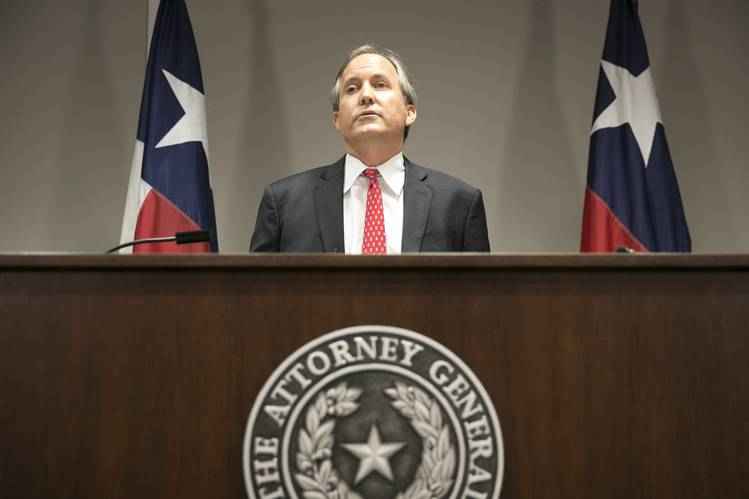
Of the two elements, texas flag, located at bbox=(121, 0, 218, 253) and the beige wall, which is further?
the beige wall

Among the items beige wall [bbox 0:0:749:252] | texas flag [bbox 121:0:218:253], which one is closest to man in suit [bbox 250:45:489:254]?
texas flag [bbox 121:0:218:253]

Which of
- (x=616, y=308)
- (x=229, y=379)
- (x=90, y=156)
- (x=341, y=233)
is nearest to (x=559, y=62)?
(x=341, y=233)

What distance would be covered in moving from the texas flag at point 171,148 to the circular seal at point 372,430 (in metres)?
1.67

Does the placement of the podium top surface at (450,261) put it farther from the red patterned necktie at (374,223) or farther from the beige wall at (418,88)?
the beige wall at (418,88)

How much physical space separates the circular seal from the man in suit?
37.3 inches

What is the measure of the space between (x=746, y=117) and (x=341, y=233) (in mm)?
2184

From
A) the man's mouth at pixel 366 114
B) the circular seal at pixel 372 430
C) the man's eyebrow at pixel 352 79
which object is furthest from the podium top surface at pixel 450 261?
the man's eyebrow at pixel 352 79

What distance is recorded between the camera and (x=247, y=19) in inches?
137

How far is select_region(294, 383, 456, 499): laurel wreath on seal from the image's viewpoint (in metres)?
1.25

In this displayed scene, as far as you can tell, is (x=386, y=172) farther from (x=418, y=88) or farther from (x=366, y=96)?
(x=418, y=88)

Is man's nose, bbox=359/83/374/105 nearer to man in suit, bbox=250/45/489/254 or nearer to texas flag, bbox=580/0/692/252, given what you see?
man in suit, bbox=250/45/489/254

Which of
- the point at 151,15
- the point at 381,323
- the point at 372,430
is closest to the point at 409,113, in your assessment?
the point at 151,15

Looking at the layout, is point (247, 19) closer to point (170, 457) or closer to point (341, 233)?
point (341, 233)

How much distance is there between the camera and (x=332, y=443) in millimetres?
1265
